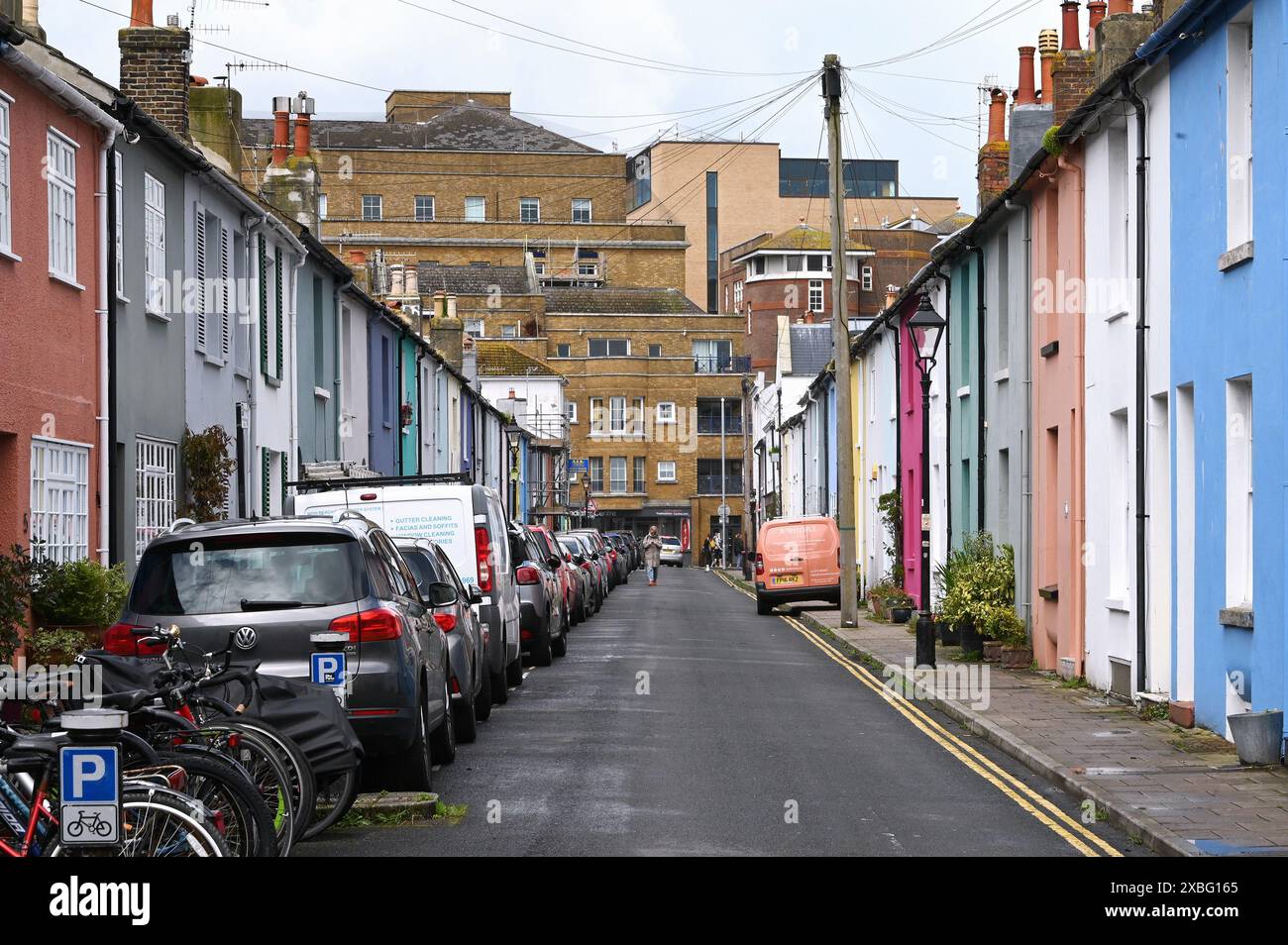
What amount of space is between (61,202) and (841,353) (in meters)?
16.7

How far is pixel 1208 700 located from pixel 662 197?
98411 mm

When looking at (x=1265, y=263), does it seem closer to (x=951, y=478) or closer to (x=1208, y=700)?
(x=1208, y=700)

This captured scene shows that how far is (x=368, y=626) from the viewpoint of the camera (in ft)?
34.7

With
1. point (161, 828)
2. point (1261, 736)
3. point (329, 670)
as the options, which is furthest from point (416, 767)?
point (1261, 736)

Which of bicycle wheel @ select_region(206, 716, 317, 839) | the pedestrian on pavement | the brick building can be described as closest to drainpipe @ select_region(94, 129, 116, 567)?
bicycle wheel @ select_region(206, 716, 317, 839)

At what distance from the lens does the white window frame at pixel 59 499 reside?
1579 cm

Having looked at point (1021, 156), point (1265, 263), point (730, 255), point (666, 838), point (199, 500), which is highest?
point (730, 255)

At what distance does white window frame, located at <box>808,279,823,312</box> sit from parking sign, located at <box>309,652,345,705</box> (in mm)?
93955

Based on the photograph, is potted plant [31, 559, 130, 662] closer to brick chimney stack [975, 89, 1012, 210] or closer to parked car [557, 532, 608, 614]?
brick chimney stack [975, 89, 1012, 210]

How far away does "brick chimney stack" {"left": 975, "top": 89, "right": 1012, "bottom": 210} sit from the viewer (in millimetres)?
28594

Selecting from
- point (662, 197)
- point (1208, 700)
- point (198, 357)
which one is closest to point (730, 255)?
point (662, 197)

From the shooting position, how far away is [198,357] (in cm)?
2153

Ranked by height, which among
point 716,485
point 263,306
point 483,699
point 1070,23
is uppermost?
point 1070,23

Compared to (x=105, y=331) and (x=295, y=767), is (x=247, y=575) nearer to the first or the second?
(x=295, y=767)
